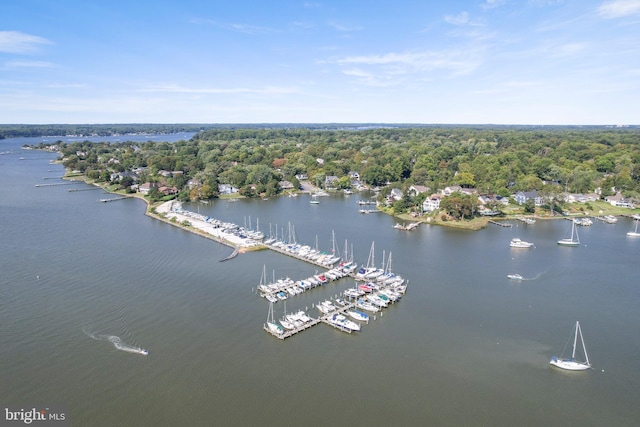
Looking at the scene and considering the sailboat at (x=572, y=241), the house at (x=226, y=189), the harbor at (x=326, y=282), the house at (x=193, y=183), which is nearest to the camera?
the harbor at (x=326, y=282)

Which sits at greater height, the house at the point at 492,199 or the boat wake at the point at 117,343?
the house at the point at 492,199

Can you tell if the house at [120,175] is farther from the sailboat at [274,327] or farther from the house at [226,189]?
the sailboat at [274,327]

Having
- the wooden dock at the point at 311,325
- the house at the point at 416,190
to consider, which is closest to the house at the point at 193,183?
the house at the point at 416,190

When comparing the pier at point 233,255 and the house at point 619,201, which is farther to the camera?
the house at point 619,201

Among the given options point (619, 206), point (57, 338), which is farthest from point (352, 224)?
point (619, 206)

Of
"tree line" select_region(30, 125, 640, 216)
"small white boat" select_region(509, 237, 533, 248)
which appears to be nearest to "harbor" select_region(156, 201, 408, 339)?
"small white boat" select_region(509, 237, 533, 248)

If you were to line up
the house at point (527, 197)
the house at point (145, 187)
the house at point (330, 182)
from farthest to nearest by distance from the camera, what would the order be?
the house at point (330, 182) < the house at point (145, 187) < the house at point (527, 197)

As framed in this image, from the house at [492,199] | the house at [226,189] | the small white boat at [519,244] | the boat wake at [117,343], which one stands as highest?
the house at [492,199]

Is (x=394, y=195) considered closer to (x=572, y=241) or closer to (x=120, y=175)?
(x=572, y=241)
